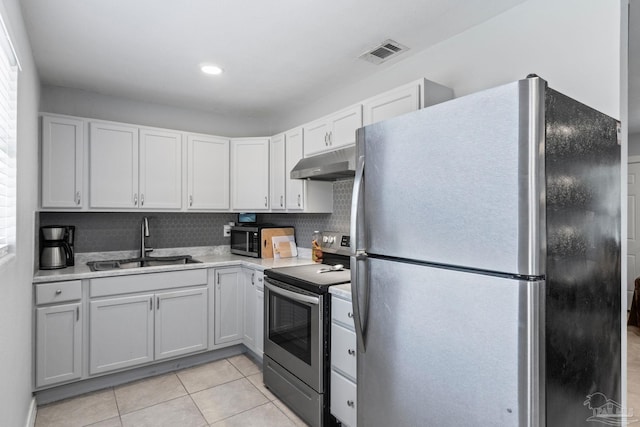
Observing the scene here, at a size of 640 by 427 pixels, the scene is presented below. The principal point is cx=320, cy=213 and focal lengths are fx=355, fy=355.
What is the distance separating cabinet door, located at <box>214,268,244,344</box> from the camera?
10.7 feet

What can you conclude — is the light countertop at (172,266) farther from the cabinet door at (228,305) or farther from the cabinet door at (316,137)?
the cabinet door at (316,137)

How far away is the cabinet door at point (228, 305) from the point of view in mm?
3273

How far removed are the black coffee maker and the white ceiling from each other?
1.25 meters

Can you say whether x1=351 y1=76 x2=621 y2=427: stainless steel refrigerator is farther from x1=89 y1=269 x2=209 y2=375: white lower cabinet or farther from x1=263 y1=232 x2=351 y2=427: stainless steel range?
x1=89 y1=269 x2=209 y2=375: white lower cabinet

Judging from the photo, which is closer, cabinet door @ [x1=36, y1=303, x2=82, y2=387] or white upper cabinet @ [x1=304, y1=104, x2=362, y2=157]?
cabinet door @ [x1=36, y1=303, x2=82, y2=387]

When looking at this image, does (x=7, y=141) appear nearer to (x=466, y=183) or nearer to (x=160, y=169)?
(x=160, y=169)

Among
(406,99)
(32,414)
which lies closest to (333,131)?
(406,99)

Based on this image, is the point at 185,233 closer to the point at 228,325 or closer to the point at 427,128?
the point at 228,325

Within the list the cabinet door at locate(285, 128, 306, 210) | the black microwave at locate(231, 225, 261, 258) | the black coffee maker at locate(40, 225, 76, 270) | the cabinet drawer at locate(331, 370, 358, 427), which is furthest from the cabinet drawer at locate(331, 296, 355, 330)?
the black coffee maker at locate(40, 225, 76, 270)

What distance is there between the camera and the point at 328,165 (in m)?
2.67

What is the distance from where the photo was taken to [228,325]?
3318 mm

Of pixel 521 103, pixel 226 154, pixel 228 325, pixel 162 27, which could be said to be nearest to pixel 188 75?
pixel 162 27

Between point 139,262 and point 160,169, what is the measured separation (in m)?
0.90

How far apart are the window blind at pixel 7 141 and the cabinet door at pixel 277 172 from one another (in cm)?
209
